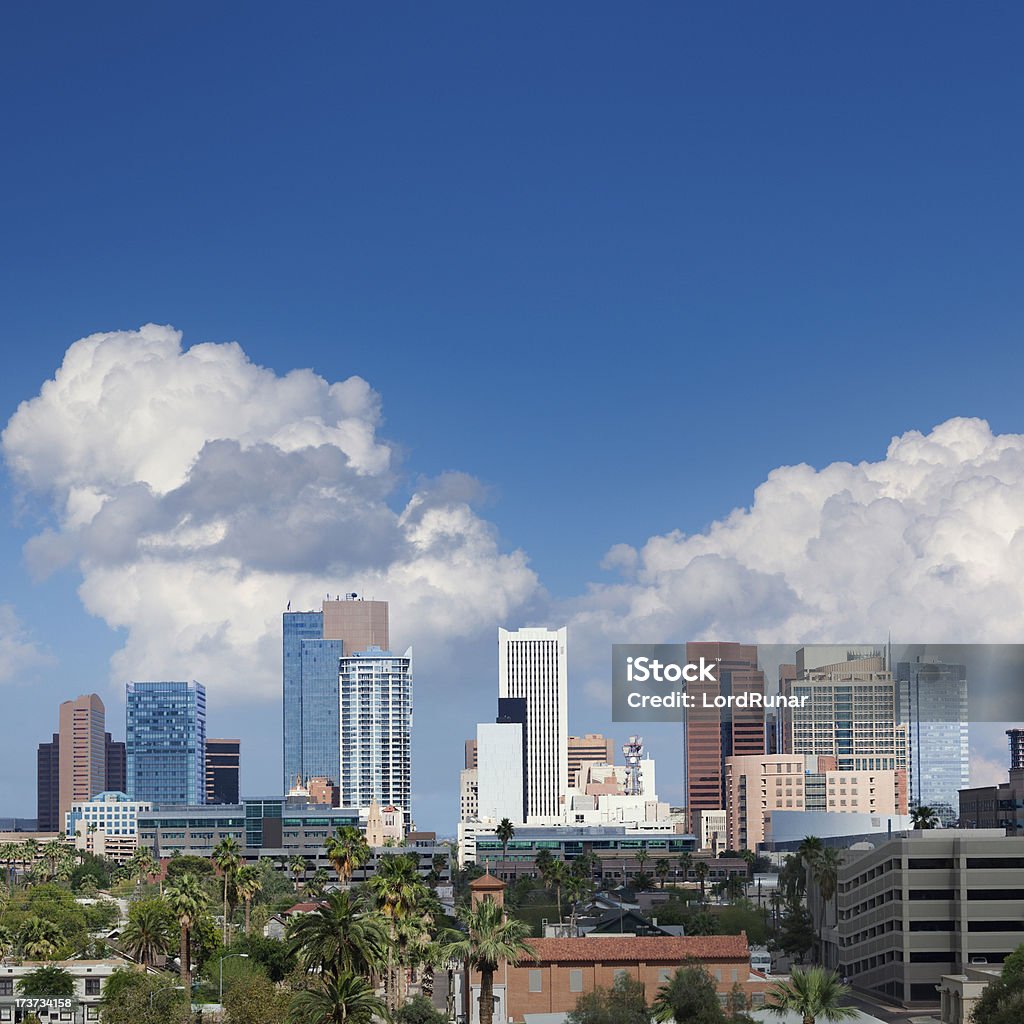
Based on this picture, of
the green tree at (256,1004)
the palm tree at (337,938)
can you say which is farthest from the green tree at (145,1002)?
the palm tree at (337,938)

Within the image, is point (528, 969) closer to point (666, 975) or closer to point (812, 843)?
point (666, 975)

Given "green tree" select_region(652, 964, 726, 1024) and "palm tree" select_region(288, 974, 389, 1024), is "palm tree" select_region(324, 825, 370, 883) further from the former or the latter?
"palm tree" select_region(288, 974, 389, 1024)

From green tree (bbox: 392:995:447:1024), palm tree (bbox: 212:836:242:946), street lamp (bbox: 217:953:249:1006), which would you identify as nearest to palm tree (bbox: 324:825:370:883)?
street lamp (bbox: 217:953:249:1006)

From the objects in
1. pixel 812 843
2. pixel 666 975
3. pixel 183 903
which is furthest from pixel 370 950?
pixel 812 843

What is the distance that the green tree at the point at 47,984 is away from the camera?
458ft

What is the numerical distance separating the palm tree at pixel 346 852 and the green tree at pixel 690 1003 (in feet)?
87.7

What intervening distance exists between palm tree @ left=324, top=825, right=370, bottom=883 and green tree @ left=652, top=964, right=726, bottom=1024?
2674 cm

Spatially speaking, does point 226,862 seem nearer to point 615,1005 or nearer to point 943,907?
point 615,1005

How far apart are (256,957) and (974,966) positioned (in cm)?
6136

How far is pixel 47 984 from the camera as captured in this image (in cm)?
14000

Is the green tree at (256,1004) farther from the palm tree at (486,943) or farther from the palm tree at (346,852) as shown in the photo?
the palm tree at (486,943)

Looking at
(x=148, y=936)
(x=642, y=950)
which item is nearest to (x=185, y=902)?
(x=148, y=936)

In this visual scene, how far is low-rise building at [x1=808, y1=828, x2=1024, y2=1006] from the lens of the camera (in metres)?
154

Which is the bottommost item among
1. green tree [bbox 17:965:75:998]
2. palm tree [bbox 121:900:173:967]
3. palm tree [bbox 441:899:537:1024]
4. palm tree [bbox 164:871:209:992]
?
green tree [bbox 17:965:75:998]
